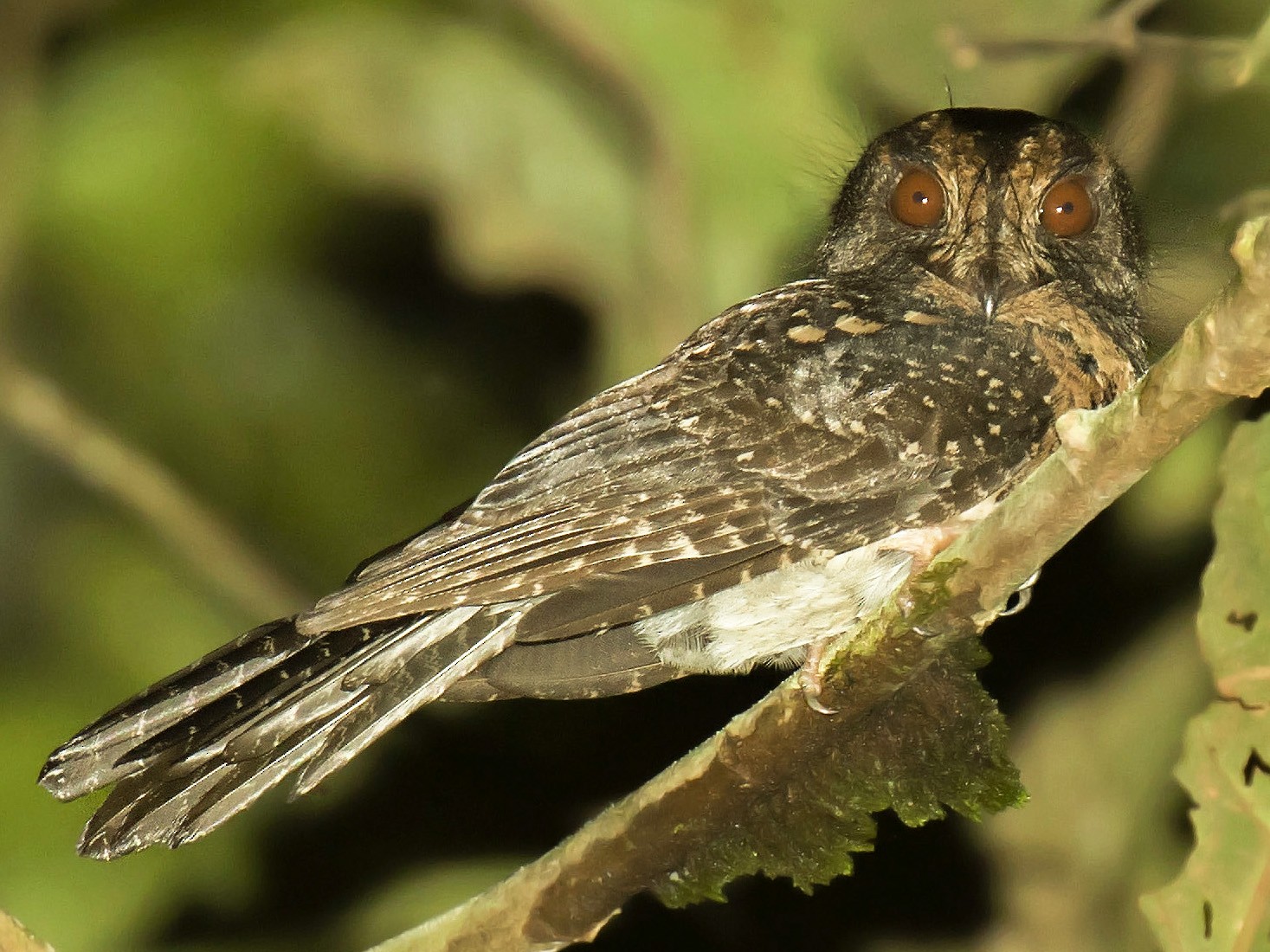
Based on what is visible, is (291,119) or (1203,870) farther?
(291,119)

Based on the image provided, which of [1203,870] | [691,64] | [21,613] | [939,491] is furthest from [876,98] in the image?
[21,613]

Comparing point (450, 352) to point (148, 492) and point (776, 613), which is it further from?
point (776, 613)

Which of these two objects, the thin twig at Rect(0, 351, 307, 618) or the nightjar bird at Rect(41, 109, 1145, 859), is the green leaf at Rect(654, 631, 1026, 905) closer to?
the nightjar bird at Rect(41, 109, 1145, 859)

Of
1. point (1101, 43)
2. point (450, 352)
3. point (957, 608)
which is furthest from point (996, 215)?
point (450, 352)

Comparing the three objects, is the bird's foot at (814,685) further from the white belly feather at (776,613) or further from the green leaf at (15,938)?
the green leaf at (15,938)

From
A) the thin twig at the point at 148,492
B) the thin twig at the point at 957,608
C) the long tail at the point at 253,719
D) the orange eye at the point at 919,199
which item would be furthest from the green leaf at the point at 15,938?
the orange eye at the point at 919,199

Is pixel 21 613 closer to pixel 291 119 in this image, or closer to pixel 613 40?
pixel 291 119
